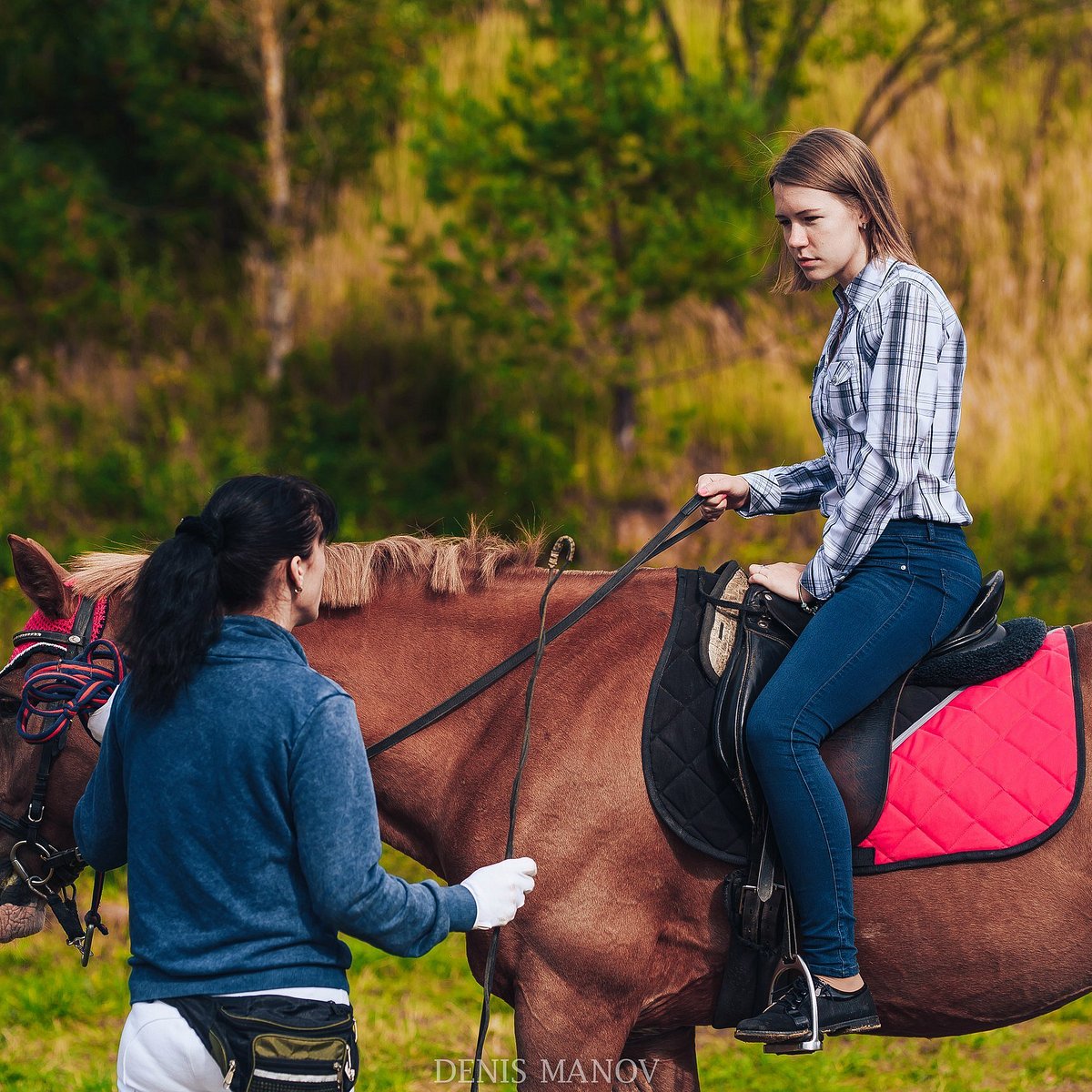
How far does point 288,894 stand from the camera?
212 centimetres

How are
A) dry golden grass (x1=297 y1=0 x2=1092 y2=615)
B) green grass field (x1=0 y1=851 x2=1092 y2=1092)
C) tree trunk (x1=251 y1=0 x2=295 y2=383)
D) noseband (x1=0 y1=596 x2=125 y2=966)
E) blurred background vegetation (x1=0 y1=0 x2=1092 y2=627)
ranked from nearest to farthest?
noseband (x1=0 y1=596 x2=125 y2=966)
green grass field (x1=0 y1=851 x2=1092 y2=1092)
blurred background vegetation (x1=0 y1=0 x2=1092 y2=627)
dry golden grass (x1=297 y1=0 x2=1092 y2=615)
tree trunk (x1=251 y1=0 x2=295 y2=383)

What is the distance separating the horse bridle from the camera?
2.84 m

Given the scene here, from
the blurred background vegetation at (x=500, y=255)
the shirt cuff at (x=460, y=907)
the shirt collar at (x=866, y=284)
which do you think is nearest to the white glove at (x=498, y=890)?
the shirt cuff at (x=460, y=907)

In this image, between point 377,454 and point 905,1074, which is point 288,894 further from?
point 377,454

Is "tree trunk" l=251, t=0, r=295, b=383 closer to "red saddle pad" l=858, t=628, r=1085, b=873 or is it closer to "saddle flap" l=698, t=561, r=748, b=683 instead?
"saddle flap" l=698, t=561, r=748, b=683

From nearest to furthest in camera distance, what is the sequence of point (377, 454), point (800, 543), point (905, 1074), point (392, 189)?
point (905, 1074) → point (800, 543) → point (377, 454) → point (392, 189)

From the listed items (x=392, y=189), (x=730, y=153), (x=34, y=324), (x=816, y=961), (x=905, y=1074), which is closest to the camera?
(x=816, y=961)

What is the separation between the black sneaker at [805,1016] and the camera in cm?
273

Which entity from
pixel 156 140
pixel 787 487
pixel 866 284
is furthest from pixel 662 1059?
pixel 156 140

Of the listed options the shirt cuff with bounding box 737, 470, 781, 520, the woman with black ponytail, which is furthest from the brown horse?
the woman with black ponytail

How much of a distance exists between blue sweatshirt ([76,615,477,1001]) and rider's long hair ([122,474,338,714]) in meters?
0.05

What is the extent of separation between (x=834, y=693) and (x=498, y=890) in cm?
93

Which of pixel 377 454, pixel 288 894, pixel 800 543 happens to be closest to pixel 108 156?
pixel 377 454

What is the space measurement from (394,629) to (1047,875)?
1692 mm
